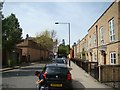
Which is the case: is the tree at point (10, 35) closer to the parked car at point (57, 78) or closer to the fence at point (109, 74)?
the fence at point (109, 74)

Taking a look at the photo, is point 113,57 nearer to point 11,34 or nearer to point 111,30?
point 111,30

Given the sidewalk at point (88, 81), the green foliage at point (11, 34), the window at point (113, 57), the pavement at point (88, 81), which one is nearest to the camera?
the pavement at point (88, 81)

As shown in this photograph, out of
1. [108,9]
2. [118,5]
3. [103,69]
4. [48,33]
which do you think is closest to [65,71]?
[103,69]

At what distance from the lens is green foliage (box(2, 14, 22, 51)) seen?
40.8 meters

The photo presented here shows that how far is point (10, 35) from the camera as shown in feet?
140

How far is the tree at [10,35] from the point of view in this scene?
1611 inches

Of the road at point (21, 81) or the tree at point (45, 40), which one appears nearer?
the road at point (21, 81)

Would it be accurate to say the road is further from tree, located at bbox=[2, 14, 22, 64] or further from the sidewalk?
tree, located at bbox=[2, 14, 22, 64]

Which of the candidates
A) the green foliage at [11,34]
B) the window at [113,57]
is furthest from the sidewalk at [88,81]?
the green foliage at [11,34]

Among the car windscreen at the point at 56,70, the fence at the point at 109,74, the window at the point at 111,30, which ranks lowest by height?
the fence at the point at 109,74

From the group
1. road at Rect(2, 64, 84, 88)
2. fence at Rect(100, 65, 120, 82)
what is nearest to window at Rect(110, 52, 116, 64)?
fence at Rect(100, 65, 120, 82)

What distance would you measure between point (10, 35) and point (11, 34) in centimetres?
26

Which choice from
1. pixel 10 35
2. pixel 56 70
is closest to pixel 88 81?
pixel 56 70

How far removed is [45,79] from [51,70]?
2.10 ft
